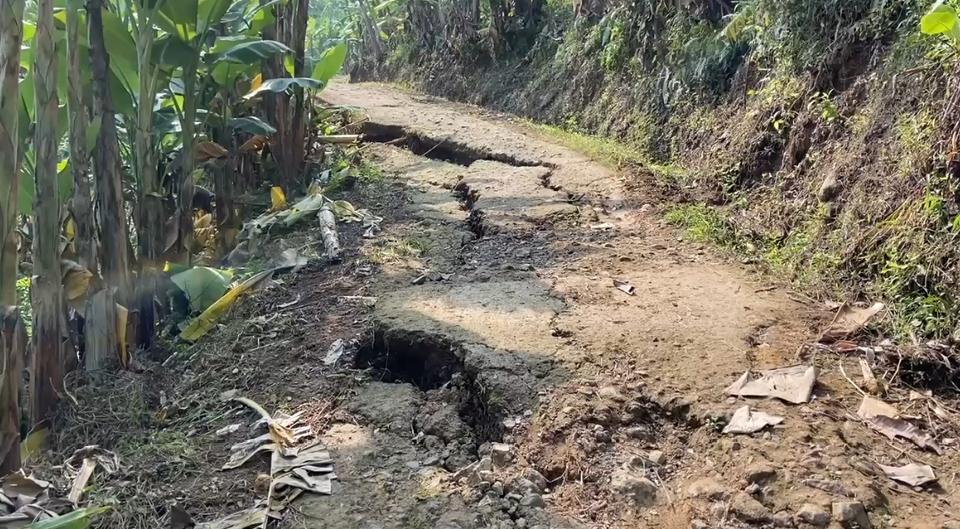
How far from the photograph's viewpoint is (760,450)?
2.28 meters

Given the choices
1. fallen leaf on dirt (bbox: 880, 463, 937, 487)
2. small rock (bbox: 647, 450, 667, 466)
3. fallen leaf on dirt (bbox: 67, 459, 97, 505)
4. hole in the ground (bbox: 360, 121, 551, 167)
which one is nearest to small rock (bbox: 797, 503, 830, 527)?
fallen leaf on dirt (bbox: 880, 463, 937, 487)

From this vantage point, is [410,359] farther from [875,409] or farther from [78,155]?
[875,409]

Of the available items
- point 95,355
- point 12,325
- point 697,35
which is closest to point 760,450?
point 12,325

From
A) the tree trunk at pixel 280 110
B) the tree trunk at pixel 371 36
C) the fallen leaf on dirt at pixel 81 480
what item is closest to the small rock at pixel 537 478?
the fallen leaf on dirt at pixel 81 480

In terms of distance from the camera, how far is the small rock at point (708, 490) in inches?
83.7

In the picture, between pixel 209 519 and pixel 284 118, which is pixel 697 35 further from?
pixel 209 519

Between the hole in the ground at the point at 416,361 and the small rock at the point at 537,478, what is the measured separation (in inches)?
23.4

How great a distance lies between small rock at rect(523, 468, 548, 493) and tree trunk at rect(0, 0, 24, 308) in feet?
5.33

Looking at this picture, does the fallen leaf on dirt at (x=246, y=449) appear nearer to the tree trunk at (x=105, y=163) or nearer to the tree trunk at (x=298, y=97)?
the tree trunk at (x=105, y=163)

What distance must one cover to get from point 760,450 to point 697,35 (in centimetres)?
509

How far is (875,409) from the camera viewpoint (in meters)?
2.51

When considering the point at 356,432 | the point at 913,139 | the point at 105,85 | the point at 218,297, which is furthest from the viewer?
the point at 218,297

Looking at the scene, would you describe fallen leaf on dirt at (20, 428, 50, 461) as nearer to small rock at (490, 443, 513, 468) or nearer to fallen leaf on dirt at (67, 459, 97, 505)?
fallen leaf on dirt at (67, 459, 97, 505)

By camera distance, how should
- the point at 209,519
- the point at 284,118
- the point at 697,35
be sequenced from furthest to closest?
the point at 697,35, the point at 284,118, the point at 209,519
